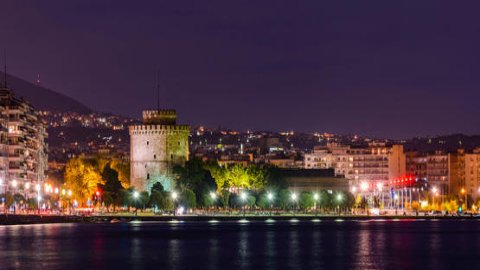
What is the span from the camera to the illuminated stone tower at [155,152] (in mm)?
121750

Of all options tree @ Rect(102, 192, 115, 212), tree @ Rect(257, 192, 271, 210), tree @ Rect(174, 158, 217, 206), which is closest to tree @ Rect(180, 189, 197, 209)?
tree @ Rect(174, 158, 217, 206)

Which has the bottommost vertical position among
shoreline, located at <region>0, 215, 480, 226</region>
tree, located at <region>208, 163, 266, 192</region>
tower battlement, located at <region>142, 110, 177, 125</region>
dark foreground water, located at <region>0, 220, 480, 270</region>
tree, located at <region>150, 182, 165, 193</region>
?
dark foreground water, located at <region>0, 220, 480, 270</region>

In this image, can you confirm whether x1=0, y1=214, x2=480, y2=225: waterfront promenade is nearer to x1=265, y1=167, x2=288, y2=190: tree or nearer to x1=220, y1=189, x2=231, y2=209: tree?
x1=220, y1=189, x2=231, y2=209: tree

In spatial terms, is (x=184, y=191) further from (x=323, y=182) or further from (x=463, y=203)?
(x=463, y=203)

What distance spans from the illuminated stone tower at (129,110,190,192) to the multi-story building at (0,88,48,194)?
10.8 metres

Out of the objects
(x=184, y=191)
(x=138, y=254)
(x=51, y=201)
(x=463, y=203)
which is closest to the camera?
(x=138, y=254)

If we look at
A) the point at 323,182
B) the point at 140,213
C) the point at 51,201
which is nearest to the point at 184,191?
the point at 140,213

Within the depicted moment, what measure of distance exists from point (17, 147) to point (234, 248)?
5704 centimetres

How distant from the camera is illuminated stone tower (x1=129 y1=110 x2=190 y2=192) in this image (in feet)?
399

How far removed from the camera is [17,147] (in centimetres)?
12681

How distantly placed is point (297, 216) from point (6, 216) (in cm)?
3047

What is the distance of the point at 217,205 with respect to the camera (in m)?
127

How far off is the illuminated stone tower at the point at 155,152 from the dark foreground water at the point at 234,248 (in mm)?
23751

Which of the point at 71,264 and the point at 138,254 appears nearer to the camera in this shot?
the point at 71,264
